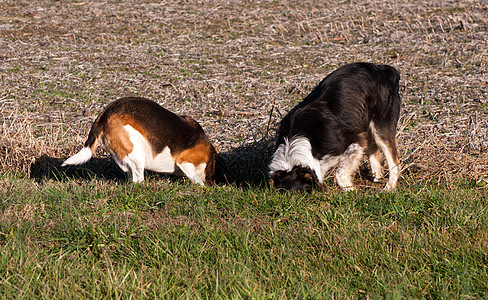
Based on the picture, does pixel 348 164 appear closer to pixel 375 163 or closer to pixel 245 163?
pixel 375 163

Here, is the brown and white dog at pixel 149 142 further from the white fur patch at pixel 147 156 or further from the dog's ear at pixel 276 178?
the dog's ear at pixel 276 178

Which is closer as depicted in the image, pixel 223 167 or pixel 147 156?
pixel 147 156

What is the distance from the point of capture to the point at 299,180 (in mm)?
5148

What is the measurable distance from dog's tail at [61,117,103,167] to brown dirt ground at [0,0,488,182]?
1.45m

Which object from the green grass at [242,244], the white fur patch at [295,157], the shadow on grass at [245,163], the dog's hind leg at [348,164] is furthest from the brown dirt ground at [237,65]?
the green grass at [242,244]

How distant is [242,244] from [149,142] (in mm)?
2330

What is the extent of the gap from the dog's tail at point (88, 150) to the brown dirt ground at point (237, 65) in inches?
56.9

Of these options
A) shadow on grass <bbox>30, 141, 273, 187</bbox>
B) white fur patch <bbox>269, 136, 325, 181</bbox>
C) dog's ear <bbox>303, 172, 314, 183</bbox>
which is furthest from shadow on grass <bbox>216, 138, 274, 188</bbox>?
dog's ear <bbox>303, 172, 314, 183</bbox>

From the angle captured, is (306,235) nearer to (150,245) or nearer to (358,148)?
(150,245)

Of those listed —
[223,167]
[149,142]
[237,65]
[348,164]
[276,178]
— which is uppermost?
[149,142]

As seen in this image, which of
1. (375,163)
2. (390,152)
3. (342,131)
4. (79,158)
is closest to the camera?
(342,131)

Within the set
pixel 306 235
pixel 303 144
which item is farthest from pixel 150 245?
pixel 303 144

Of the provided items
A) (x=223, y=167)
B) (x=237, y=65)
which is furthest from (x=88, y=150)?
(x=237, y=65)

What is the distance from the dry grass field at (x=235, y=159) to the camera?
3.55 meters
